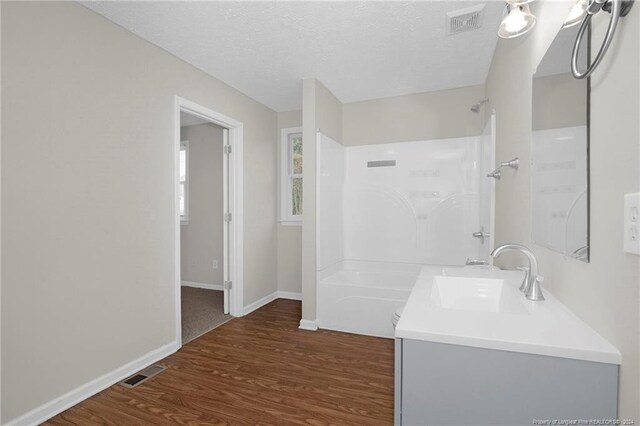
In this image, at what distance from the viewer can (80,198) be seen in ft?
6.16

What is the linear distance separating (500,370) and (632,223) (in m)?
0.45

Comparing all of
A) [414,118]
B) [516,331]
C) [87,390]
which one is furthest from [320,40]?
[87,390]

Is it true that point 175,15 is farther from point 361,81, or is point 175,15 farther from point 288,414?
point 288,414

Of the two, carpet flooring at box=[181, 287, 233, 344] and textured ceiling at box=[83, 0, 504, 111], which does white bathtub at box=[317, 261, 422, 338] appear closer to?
carpet flooring at box=[181, 287, 233, 344]

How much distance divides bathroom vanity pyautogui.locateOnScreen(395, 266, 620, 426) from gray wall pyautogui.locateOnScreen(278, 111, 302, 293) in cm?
314

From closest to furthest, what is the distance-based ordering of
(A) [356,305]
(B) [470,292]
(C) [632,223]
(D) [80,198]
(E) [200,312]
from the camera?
(C) [632,223] → (B) [470,292] → (D) [80,198] → (A) [356,305] → (E) [200,312]

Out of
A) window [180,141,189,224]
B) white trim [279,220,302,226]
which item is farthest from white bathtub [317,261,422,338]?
window [180,141,189,224]

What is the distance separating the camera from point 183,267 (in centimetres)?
465

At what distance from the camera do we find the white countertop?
2.45ft

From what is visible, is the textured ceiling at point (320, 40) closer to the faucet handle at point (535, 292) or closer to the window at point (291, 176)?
the window at point (291, 176)

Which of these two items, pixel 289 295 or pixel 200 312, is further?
pixel 289 295

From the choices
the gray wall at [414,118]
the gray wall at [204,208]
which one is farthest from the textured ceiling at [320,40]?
the gray wall at [204,208]

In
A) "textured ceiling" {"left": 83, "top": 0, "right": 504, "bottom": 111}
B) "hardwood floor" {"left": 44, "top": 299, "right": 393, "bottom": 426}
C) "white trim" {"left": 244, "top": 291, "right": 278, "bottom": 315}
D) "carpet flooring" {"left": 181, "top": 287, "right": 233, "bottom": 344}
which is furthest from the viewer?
"white trim" {"left": 244, "top": 291, "right": 278, "bottom": 315}

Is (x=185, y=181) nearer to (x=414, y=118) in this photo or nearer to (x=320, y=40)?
(x=320, y=40)
